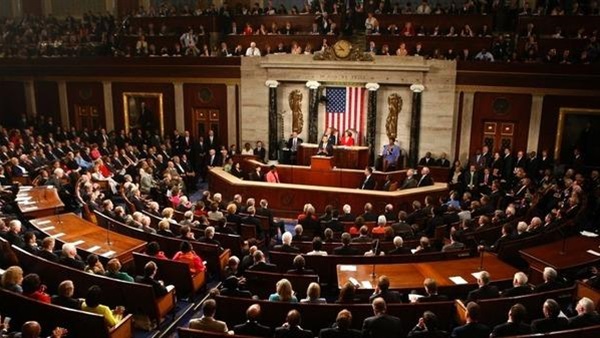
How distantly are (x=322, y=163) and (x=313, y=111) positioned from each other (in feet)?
9.85

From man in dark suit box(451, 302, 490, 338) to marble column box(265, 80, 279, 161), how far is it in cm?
1251

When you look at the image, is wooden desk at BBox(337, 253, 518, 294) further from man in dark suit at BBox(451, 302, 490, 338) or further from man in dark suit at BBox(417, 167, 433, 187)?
man in dark suit at BBox(417, 167, 433, 187)

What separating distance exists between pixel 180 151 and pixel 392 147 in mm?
7096

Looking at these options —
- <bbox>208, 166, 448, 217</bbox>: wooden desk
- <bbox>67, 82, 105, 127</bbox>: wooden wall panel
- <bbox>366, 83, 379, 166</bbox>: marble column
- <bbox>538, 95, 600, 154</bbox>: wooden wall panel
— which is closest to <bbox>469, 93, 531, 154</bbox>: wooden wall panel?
<bbox>538, 95, 600, 154</bbox>: wooden wall panel

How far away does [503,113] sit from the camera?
16.1 metres

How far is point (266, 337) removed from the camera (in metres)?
5.87

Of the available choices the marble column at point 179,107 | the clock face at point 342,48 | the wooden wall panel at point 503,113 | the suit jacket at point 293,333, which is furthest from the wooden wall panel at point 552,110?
the suit jacket at point 293,333

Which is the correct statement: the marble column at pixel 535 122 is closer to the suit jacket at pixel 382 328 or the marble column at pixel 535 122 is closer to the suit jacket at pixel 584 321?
the suit jacket at pixel 584 321

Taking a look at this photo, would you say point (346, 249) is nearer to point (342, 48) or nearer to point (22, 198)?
point (22, 198)

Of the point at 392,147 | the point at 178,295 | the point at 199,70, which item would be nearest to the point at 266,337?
the point at 178,295

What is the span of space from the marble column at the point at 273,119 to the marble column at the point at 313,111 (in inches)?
45.3

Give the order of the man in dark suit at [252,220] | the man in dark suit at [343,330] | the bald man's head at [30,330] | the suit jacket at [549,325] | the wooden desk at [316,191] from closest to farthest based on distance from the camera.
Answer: the bald man's head at [30,330], the man in dark suit at [343,330], the suit jacket at [549,325], the man in dark suit at [252,220], the wooden desk at [316,191]

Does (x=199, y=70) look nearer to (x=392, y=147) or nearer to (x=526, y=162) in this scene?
(x=392, y=147)

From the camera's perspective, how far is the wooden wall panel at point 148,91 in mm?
19188
